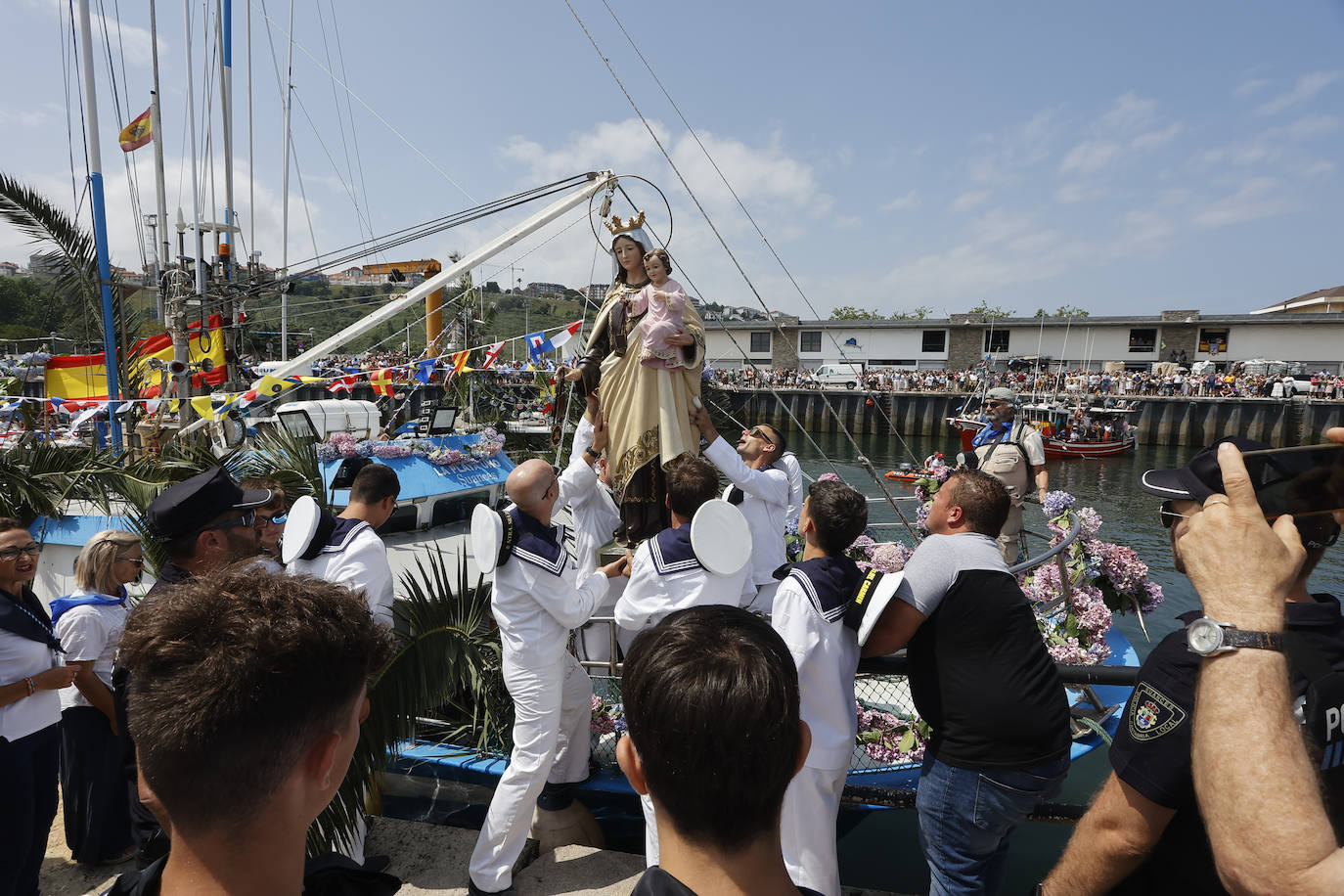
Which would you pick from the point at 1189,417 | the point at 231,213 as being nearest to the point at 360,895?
the point at 231,213

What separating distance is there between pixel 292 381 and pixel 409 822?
23.6 ft

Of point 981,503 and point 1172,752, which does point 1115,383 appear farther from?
point 1172,752

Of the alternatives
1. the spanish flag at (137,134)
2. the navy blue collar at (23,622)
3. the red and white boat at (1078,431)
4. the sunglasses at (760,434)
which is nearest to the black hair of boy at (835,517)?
the sunglasses at (760,434)

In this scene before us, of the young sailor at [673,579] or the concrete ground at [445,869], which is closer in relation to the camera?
the concrete ground at [445,869]

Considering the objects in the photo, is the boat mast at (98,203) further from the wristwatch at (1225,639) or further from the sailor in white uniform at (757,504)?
the wristwatch at (1225,639)

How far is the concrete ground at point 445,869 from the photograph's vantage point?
123 inches

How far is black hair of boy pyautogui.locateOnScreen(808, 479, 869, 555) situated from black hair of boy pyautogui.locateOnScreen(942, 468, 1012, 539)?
1.25 ft

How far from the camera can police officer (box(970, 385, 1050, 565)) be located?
22.1 feet

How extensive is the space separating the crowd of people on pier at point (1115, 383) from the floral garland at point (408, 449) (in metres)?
20.9

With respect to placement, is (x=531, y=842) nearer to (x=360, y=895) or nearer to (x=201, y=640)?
(x=360, y=895)

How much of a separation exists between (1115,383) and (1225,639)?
42886 mm

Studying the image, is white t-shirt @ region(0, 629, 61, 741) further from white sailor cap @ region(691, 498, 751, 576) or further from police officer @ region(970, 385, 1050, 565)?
police officer @ region(970, 385, 1050, 565)

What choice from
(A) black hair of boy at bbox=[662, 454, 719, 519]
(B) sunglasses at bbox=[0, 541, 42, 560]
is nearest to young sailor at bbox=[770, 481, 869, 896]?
(A) black hair of boy at bbox=[662, 454, 719, 519]

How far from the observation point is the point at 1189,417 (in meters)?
34.9
